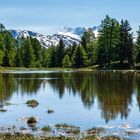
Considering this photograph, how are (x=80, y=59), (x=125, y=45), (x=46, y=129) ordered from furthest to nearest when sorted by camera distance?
1. (x=80, y=59)
2. (x=125, y=45)
3. (x=46, y=129)

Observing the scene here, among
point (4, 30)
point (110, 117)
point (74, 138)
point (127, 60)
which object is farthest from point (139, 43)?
point (74, 138)

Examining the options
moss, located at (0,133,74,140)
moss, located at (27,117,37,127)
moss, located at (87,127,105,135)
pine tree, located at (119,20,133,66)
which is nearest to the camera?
moss, located at (0,133,74,140)

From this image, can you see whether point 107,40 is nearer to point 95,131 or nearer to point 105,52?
point 105,52

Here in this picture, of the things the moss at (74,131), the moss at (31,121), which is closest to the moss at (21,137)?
the moss at (74,131)

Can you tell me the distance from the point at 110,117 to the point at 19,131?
933 cm

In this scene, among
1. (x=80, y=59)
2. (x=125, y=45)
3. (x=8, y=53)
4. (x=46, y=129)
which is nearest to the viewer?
(x=46, y=129)

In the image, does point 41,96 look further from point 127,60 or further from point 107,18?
point 107,18

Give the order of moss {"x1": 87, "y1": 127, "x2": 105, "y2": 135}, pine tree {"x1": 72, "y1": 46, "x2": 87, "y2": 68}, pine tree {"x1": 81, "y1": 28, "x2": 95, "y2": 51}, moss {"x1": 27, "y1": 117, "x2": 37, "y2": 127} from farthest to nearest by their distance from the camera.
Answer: pine tree {"x1": 81, "y1": 28, "x2": 95, "y2": 51}
pine tree {"x1": 72, "y1": 46, "x2": 87, "y2": 68}
moss {"x1": 27, "y1": 117, "x2": 37, "y2": 127}
moss {"x1": 87, "y1": 127, "x2": 105, "y2": 135}

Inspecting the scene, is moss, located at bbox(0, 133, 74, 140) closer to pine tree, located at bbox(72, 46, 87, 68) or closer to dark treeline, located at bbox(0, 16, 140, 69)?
dark treeline, located at bbox(0, 16, 140, 69)

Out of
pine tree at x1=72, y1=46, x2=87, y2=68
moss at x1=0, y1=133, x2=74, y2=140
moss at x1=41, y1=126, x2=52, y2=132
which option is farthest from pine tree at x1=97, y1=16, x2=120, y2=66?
moss at x1=0, y1=133, x2=74, y2=140

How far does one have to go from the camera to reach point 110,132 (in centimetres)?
2556

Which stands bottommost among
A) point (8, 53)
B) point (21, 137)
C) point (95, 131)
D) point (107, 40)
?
point (95, 131)

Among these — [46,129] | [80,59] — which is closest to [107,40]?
[80,59]

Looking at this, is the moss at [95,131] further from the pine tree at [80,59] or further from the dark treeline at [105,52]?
the pine tree at [80,59]
